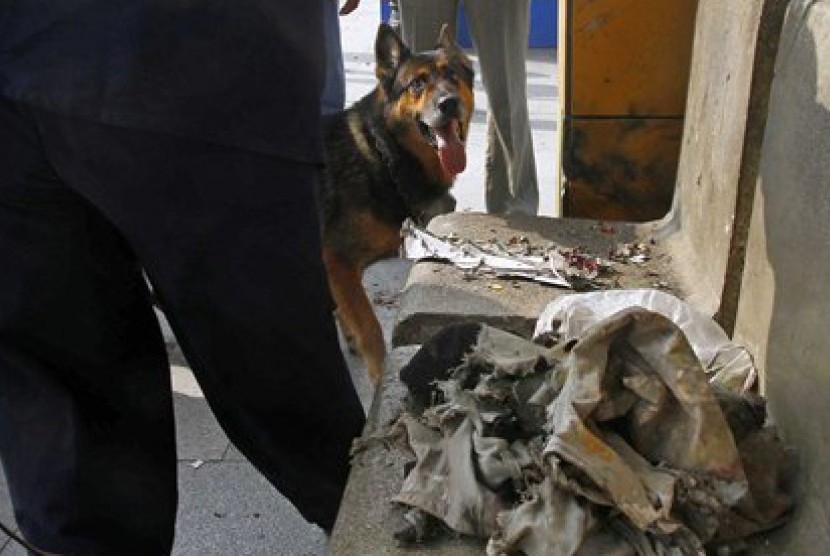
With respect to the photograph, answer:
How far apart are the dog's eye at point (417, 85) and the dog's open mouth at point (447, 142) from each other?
11 centimetres

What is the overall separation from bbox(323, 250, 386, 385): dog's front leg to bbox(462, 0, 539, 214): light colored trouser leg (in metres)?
1.09

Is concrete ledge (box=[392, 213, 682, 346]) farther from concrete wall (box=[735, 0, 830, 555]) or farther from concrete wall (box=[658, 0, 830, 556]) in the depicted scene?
concrete wall (box=[735, 0, 830, 555])

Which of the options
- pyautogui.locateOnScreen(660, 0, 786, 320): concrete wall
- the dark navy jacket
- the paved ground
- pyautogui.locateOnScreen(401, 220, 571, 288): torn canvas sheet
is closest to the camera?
the dark navy jacket

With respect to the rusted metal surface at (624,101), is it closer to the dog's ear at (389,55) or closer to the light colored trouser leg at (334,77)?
the dog's ear at (389,55)

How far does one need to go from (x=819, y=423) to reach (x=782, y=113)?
0.72 metres

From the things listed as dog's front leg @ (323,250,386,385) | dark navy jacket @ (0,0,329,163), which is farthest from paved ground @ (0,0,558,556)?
dark navy jacket @ (0,0,329,163)

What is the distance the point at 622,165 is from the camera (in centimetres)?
337

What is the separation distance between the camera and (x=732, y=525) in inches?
61.6

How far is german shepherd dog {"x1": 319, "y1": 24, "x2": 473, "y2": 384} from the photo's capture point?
3.50 metres

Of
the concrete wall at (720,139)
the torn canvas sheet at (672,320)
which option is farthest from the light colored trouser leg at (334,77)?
the torn canvas sheet at (672,320)

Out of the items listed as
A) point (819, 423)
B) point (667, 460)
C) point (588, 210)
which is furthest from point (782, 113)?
point (588, 210)

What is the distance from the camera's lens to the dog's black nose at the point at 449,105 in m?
3.50

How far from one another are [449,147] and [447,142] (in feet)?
0.07

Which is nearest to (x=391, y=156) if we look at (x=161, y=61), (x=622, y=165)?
(x=622, y=165)
